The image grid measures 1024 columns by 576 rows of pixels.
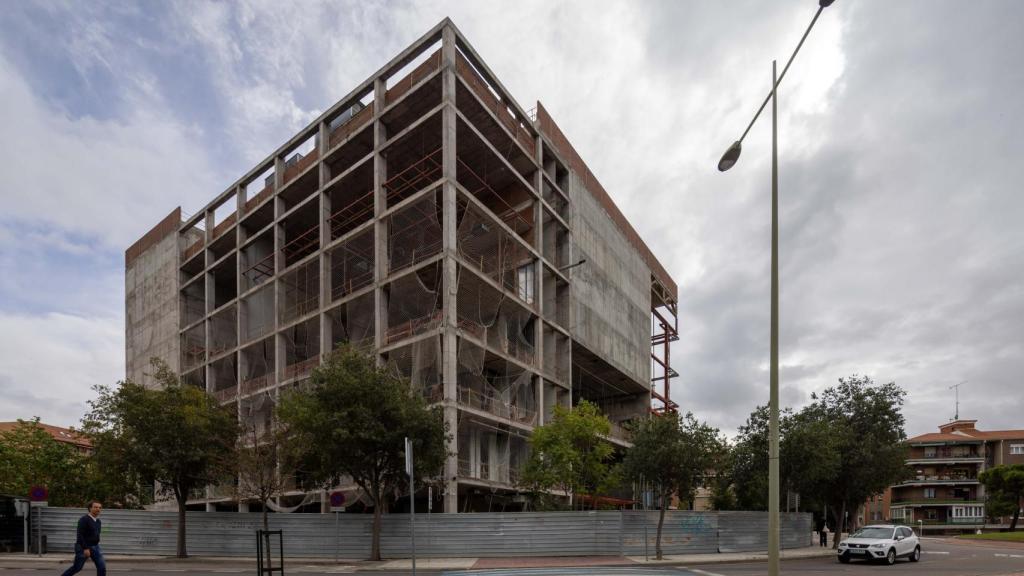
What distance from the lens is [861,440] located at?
33.0 meters

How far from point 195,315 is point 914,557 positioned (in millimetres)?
48197

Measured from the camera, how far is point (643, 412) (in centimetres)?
5372

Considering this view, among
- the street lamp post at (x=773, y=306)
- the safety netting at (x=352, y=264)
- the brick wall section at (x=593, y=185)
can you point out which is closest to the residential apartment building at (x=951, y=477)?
the brick wall section at (x=593, y=185)

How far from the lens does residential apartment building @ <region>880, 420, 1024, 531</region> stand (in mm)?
83062

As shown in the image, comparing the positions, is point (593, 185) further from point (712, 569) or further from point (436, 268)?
point (712, 569)

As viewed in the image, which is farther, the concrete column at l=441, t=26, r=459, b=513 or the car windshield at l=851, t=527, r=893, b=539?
the concrete column at l=441, t=26, r=459, b=513

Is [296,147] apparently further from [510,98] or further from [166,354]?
[166,354]

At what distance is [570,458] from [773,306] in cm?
2177

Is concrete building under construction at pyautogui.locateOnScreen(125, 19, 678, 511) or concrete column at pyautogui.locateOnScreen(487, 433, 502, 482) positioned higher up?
concrete building under construction at pyautogui.locateOnScreen(125, 19, 678, 511)

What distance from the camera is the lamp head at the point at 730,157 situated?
33.2 ft

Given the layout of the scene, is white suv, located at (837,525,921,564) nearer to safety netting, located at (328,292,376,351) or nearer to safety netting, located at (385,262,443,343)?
safety netting, located at (385,262,443,343)

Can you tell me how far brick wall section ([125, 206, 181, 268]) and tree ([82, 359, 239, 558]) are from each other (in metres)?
30.8

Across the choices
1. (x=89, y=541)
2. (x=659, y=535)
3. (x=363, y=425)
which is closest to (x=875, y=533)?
(x=659, y=535)

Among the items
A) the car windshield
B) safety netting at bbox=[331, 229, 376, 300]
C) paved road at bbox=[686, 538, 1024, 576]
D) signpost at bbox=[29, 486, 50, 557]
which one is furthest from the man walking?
safety netting at bbox=[331, 229, 376, 300]
